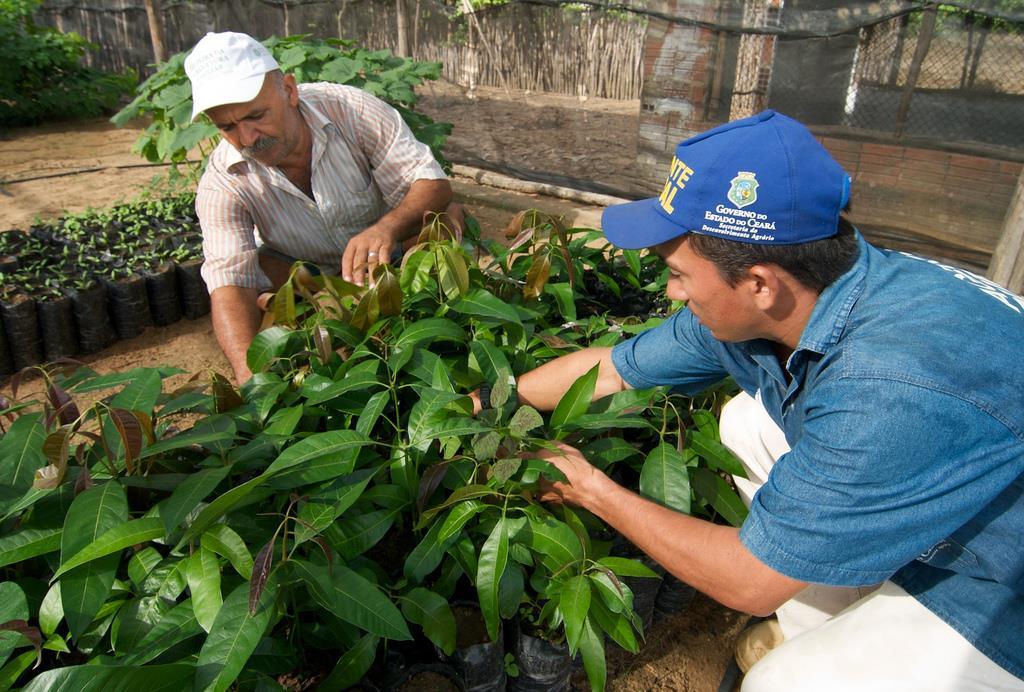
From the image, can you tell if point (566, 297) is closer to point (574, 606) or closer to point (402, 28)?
point (574, 606)

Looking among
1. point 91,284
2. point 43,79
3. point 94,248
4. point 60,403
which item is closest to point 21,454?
point 60,403

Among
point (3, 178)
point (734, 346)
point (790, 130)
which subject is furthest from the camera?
point (3, 178)

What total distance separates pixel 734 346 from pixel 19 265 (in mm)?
3863

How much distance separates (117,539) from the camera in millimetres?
1301

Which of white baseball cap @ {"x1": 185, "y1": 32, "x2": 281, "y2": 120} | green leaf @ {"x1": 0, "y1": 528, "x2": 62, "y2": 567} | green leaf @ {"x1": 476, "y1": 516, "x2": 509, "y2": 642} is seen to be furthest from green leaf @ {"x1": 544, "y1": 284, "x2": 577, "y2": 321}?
green leaf @ {"x1": 0, "y1": 528, "x2": 62, "y2": 567}

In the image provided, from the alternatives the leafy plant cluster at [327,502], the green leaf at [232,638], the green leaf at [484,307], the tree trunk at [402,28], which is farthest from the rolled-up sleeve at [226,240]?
the tree trunk at [402,28]

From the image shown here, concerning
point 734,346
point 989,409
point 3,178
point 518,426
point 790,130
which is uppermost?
point 790,130

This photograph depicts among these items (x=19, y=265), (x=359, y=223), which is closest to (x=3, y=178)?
(x=19, y=265)

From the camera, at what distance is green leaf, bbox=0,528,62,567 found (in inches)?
52.2

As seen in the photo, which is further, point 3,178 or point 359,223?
point 3,178

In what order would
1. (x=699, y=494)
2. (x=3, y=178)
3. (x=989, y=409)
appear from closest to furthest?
(x=989, y=409)
(x=699, y=494)
(x=3, y=178)

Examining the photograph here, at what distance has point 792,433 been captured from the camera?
5.19 ft

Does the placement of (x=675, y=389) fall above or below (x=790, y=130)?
below

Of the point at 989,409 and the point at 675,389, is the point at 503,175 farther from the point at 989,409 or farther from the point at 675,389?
the point at 989,409
